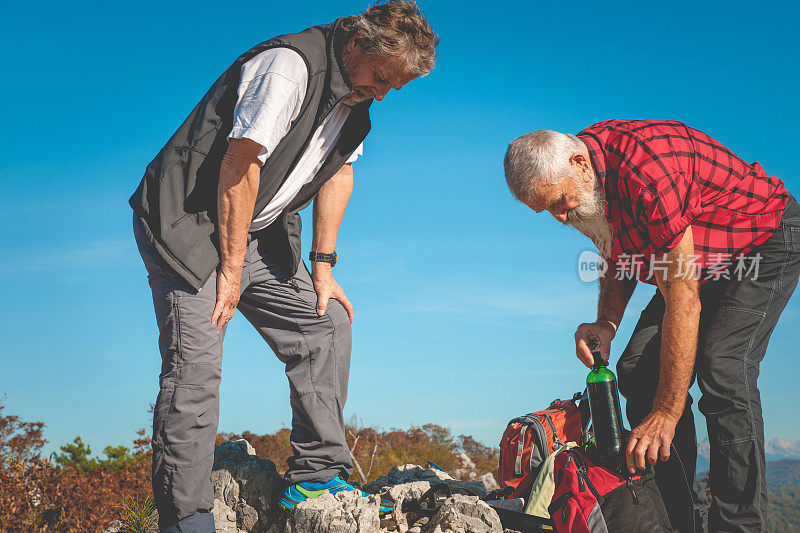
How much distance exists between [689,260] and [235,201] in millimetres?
2341

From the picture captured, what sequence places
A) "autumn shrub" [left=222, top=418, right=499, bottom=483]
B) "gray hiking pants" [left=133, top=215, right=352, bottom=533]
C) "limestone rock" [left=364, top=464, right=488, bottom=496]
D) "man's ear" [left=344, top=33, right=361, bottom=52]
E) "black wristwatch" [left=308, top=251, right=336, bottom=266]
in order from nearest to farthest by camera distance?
"gray hiking pants" [left=133, top=215, right=352, bottom=533]
"man's ear" [left=344, top=33, right=361, bottom=52]
"black wristwatch" [left=308, top=251, right=336, bottom=266]
"limestone rock" [left=364, top=464, right=488, bottom=496]
"autumn shrub" [left=222, top=418, right=499, bottom=483]

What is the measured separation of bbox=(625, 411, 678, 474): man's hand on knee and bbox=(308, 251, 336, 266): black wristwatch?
218cm

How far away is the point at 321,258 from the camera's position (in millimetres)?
4215

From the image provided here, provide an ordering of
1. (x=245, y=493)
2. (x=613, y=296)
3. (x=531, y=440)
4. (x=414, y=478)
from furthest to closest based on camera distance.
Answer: (x=414, y=478) → (x=245, y=493) → (x=613, y=296) → (x=531, y=440)

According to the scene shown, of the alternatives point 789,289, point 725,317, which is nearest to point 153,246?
point 725,317

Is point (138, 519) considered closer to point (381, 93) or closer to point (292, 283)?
point (292, 283)

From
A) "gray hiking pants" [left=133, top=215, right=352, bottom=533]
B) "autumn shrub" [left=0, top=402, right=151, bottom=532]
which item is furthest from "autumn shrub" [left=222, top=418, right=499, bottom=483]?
"gray hiking pants" [left=133, top=215, right=352, bottom=533]

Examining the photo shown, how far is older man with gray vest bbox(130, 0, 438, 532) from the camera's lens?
3.13 metres

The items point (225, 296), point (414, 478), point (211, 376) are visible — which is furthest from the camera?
point (414, 478)

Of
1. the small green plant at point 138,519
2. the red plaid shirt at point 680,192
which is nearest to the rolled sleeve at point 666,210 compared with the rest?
the red plaid shirt at point 680,192

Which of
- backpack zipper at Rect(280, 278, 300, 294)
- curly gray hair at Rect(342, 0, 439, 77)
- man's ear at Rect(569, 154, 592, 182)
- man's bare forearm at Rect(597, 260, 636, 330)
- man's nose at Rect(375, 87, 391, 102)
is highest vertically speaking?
curly gray hair at Rect(342, 0, 439, 77)

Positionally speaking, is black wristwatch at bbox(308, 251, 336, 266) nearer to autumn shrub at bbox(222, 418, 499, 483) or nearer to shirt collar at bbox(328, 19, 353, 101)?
shirt collar at bbox(328, 19, 353, 101)

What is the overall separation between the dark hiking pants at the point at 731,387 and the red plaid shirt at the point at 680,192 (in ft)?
0.47

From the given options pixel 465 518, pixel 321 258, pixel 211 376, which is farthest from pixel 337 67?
pixel 465 518
